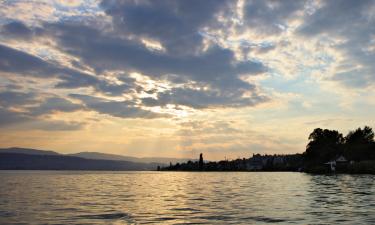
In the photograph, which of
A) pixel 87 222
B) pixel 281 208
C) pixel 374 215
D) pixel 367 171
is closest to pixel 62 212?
pixel 87 222

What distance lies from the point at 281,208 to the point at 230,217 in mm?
7969

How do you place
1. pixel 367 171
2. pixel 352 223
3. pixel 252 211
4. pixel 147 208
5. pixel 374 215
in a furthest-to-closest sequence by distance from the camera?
pixel 367 171 < pixel 147 208 < pixel 252 211 < pixel 374 215 < pixel 352 223

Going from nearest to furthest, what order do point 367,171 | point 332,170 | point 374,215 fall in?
point 374,215 < point 367,171 < point 332,170

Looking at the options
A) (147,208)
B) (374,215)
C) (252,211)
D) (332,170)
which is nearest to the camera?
(374,215)

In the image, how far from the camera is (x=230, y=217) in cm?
3259

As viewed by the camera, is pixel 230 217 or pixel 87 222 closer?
pixel 87 222

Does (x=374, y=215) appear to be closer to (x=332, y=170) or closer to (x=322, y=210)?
(x=322, y=210)

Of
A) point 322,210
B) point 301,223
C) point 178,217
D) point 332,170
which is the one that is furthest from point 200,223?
point 332,170

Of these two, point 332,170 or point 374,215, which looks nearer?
point 374,215

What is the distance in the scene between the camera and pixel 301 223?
28.7m

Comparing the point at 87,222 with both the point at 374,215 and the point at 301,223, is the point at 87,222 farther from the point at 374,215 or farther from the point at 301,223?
the point at 374,215

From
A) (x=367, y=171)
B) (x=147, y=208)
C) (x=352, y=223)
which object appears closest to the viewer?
(x=352, y=223)

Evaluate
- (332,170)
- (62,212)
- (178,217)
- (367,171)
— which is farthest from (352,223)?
(332,170)

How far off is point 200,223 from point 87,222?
834cm
